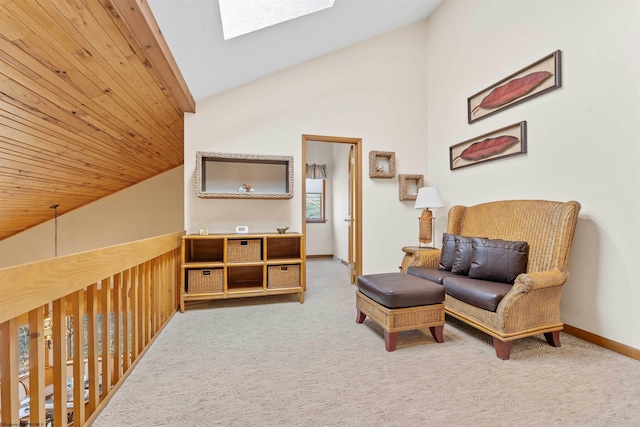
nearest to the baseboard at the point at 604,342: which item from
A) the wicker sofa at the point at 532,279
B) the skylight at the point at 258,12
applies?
the wicker sofa at the point at 532,279

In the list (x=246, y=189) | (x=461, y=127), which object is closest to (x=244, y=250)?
(x=246, y=189)

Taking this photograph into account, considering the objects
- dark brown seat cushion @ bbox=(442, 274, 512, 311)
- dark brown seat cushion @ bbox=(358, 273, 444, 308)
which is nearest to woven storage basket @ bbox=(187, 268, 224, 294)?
dark brown seat cushion @ bbox=(358, 273, 444, 308)

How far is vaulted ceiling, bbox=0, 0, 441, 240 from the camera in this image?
4.62 feet

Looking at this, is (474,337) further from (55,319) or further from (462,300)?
(55,319)

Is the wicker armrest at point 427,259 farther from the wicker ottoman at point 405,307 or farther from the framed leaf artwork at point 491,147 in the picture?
the framed leaf artwork at point 491,147

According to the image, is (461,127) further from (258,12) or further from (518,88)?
(258,12)

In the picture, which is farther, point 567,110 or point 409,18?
point 409,18

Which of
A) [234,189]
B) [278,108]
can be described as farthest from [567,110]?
[234,189]

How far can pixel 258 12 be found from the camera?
7.36ft

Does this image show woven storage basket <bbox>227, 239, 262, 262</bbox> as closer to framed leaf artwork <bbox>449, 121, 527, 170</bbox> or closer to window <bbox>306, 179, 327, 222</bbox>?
framed leaf artwork <bbox>449, 121, 527, 170</bbox>

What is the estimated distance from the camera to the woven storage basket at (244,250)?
2.88m

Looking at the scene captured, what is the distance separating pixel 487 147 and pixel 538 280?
1.60m

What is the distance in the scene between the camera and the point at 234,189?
326 centimetres

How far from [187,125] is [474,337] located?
3.41 meters
